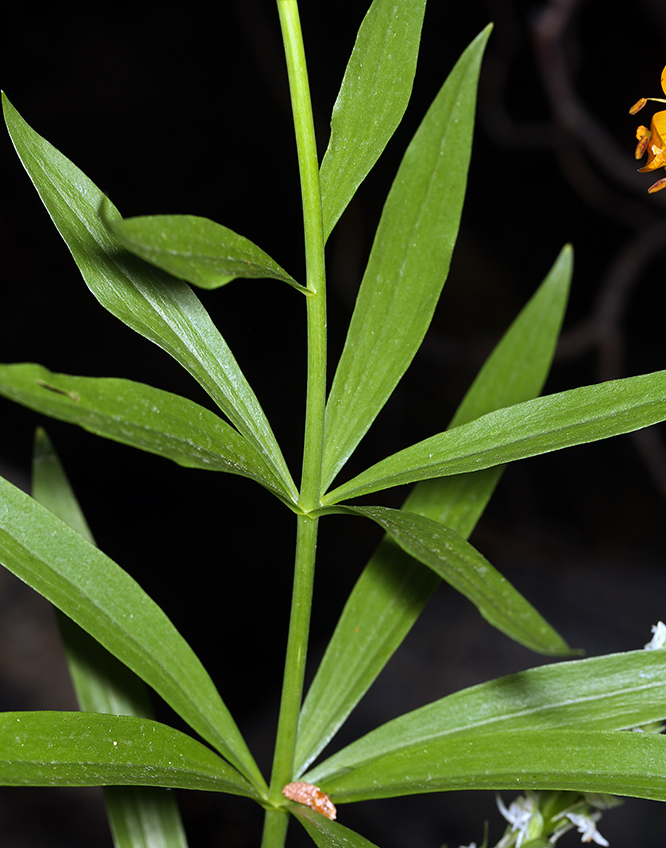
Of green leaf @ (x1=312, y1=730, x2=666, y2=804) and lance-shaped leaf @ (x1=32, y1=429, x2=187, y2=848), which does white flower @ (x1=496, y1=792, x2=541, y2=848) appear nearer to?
green leaf @ (x1=312, y1=730, x2=666, y2=804)

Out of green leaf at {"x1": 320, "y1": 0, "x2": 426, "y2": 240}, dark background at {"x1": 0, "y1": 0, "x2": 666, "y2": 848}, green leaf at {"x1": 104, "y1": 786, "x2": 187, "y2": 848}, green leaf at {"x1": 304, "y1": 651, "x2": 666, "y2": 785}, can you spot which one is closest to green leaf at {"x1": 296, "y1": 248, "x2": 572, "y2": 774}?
green leaf at {"x1": 304, "y1": 651, "x2": 666, "y2": 785}

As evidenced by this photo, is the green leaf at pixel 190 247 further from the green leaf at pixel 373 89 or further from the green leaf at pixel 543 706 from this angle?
the green leaf at pixel 543 706

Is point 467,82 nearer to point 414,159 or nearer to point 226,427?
point 414,159

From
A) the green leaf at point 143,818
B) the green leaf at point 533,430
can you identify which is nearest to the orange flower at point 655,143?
the green leaf at point 533,430

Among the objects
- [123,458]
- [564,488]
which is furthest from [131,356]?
[564,488]

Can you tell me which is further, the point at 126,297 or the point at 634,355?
the point at 634,355

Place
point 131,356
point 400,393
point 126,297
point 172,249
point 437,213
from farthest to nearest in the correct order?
point 400,393, point 131,356, point 437,213, point 126,297, point 172,249

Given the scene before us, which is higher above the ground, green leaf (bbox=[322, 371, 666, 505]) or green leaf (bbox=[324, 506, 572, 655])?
green leaf (bbox=[322, 371, 666, 505])

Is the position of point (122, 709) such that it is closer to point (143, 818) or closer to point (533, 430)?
point (143, 818)
